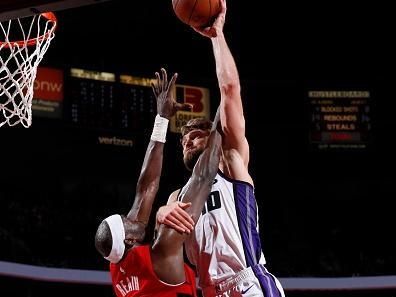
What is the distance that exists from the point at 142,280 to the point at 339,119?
904 cm

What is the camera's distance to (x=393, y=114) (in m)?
11.8

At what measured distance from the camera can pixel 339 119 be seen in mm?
11578

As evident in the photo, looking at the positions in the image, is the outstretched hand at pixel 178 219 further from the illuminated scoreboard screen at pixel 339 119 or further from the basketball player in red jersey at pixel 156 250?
the illuminated scoreboard screen at pixel 339 119

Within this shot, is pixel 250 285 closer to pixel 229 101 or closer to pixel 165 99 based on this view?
pixel 229 101

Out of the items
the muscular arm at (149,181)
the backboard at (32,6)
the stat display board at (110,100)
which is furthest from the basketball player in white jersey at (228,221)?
the stat display board at (110,100)

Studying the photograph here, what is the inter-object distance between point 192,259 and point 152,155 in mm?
596

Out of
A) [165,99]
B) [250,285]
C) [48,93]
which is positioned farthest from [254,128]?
[250,285]

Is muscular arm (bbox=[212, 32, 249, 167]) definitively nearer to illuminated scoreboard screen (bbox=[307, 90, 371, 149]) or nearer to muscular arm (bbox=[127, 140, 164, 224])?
muscular arm (bbox=[127, 140, 164, 224])

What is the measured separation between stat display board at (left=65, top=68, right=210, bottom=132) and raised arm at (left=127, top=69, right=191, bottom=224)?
22.3 feet

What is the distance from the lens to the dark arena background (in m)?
10.2

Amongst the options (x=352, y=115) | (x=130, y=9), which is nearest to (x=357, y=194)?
(x=352, y=115)

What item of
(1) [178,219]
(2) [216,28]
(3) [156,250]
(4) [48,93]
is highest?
(4) [48,93]

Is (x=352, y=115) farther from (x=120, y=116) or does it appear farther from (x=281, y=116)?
(x=120, y=116)

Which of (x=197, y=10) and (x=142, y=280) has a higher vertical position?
(x=197, y=10)
